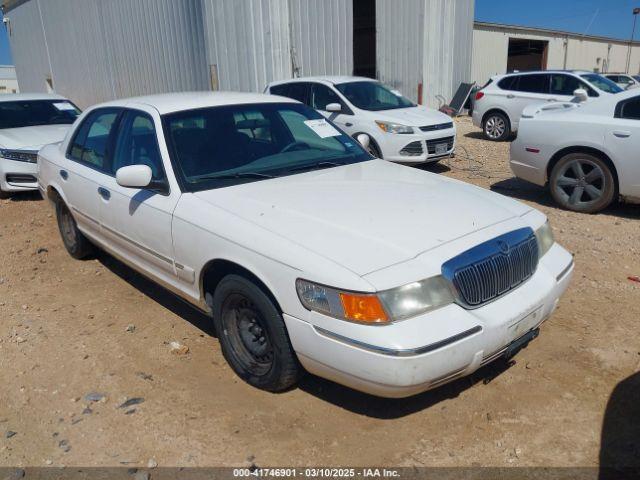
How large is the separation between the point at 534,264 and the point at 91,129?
12.6 feet

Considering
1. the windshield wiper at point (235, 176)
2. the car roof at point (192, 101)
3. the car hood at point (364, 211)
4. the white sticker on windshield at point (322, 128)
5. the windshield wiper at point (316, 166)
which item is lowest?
the car hood at point (364, 211)

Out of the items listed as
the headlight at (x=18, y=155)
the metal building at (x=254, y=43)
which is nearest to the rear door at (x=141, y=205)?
the headlight at (x=18, y=155)

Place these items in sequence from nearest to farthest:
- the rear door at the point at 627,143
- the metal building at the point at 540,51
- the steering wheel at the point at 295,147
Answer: the steering wheel at the point at 295,147 < the rear door at the point at 627,143 < the metal building at the point at 540,51

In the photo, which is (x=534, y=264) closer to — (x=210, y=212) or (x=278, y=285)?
(x=278, y=285)

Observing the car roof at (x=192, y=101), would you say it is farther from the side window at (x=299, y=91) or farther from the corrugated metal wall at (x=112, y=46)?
the corrugated metal wall at (x=112, y=46)

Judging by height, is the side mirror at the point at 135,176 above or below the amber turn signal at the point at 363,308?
above

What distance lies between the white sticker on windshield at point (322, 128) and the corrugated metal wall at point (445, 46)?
1135 cm

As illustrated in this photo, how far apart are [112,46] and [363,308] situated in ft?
60.0

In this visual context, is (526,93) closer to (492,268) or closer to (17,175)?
(17,175)

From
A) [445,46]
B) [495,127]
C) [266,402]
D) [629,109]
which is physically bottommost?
[266,402]

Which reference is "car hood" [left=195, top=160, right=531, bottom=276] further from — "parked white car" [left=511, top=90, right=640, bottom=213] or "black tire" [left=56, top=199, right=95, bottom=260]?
"parked white car" [left=511, top=90, right=640, bottom=213]

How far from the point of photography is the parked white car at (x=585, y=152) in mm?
6000

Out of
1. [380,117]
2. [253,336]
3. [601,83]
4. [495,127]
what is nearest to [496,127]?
[495,127]

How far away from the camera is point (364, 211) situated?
312 centimetres
